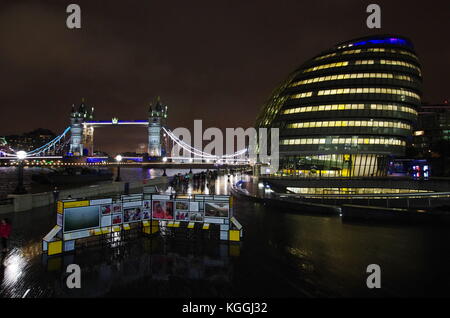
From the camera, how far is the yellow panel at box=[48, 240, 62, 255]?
35.8ft

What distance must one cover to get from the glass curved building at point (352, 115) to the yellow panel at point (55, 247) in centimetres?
5153

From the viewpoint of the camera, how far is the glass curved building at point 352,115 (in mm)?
60469

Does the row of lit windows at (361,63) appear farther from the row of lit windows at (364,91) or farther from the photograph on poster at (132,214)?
the photograph on poster at (132,214)

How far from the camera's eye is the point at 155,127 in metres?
175

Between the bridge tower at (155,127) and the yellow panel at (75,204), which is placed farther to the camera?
the bridge tower at (155,127)

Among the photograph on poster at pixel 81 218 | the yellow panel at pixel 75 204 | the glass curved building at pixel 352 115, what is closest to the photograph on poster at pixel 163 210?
the photograph on poster at pixel 81 218

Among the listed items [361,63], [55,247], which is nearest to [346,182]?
[361,63]

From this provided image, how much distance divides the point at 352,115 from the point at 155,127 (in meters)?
133

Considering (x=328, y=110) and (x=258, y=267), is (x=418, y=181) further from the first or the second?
(x=258, y=267)

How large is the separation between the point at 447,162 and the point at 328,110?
24.3 m

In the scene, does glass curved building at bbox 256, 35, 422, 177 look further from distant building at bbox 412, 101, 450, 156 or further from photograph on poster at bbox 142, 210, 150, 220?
photograph on poster at bbox 142, 210, 150, 220

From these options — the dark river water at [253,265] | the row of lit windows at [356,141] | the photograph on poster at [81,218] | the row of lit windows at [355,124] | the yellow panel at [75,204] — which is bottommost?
the dark river water at [253,265]

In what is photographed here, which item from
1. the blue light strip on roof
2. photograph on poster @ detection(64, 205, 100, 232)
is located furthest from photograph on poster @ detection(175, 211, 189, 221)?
the blue light strip on roof
